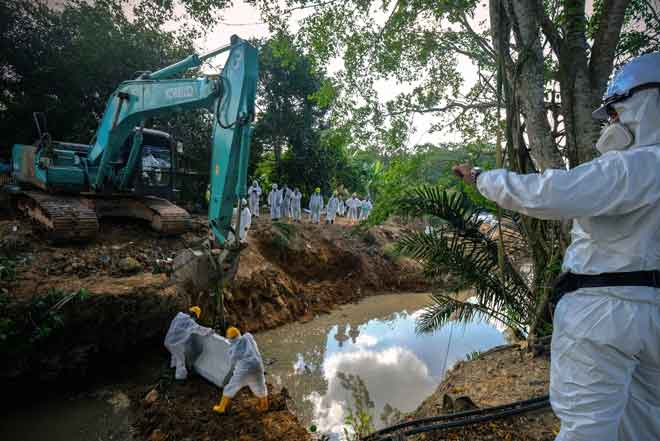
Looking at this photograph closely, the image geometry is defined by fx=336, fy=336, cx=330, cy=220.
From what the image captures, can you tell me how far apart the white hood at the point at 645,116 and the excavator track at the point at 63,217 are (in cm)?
813

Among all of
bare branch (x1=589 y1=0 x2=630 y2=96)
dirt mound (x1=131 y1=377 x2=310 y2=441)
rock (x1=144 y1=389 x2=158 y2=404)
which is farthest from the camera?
rock (x1=144 y1=389 x2=158 y2=404)

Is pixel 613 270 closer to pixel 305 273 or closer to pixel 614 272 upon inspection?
Answer: pixel 614 272

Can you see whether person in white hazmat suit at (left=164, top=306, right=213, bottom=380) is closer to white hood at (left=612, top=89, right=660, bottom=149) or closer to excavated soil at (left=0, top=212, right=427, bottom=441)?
excavated soil at (left=0, top=212, right=427, bottom=441)

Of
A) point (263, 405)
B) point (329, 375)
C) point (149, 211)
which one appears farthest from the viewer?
point (149, 211)

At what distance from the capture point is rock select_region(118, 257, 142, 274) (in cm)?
658

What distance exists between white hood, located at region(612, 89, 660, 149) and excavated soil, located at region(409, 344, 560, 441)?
2122mm

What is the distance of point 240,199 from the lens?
148 inches

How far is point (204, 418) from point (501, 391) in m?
3.35

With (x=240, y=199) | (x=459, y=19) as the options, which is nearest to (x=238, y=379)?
(x=240, y=199)

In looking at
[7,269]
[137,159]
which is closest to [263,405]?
[7,269]

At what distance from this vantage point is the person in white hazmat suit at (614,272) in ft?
5.09

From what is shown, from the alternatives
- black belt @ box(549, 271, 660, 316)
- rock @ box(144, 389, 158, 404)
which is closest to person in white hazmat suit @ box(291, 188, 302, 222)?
rock @ box(144, 389, 158, 404)

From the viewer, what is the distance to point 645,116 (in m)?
1.67

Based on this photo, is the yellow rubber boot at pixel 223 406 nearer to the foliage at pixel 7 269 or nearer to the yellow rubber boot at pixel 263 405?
the yellow rubber boot at pixel 263 405
